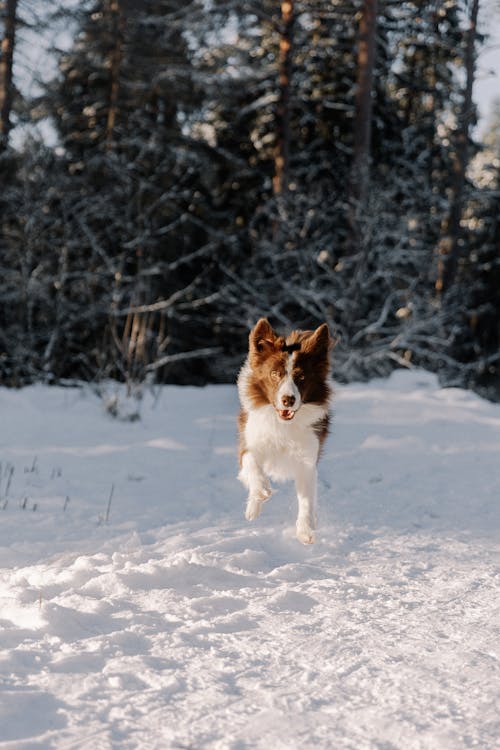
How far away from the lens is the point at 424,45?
23.1 meters

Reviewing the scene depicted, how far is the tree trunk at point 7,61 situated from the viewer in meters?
17.0

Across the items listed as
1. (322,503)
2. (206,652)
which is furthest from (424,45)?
(206,652)

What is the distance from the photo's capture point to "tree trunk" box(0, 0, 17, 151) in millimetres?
17031

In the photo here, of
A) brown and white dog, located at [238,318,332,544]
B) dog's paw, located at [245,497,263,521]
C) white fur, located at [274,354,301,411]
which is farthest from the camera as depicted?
dog's paw, located at [245,497,263,521]

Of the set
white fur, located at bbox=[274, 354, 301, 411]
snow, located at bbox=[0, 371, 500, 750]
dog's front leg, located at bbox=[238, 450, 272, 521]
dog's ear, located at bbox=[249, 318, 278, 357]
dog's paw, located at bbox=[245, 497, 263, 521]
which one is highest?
dog's ear, located at bbox=[249, 318, 278, 357]

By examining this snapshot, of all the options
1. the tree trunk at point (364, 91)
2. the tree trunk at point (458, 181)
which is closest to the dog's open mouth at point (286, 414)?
the tree trunk at point (364, 91)

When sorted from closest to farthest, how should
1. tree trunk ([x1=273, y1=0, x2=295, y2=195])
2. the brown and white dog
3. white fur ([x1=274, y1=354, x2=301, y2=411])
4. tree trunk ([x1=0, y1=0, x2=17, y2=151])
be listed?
1. white fur ([x1=274, y1=354, x2=301, y2=411])
2. the brown and white dog
3. tree trunk ([x1=273, y1=0, x2=295, y2=195])
4. tree trunk ([x1=0, y1=0, x2=17, y2=151])

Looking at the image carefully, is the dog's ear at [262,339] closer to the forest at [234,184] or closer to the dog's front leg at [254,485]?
the dog's front leg at [254,485]

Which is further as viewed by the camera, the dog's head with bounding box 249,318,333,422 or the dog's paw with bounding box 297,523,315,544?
the dog's paw with bounding box 297,523,315,544

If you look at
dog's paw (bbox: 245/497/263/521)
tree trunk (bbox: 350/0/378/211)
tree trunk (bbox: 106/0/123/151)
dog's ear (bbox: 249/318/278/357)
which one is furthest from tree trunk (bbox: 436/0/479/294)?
dog's paw (bbox: 245/497/263/521)

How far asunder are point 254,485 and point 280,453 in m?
0.32

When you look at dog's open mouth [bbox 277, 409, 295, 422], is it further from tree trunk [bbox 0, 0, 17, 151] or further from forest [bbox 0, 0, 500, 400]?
tree trunk [bbox 0, 0, 17, 151]

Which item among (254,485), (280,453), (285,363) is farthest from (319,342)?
(254,485)

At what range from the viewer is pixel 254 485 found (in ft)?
17.4
